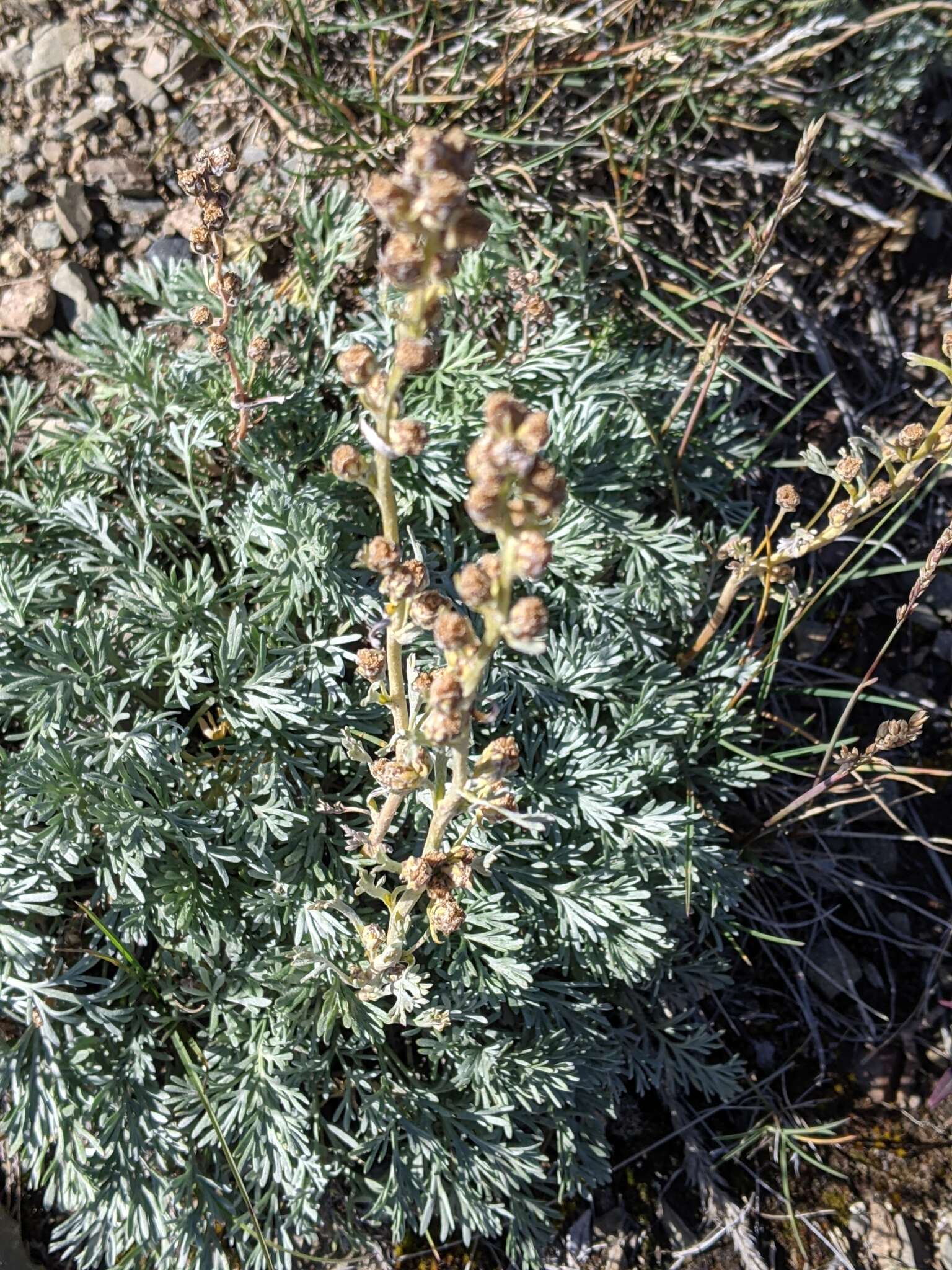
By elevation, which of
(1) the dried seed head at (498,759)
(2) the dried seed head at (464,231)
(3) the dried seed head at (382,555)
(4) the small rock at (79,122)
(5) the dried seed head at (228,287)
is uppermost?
(2) the dried seed head at (464,231)

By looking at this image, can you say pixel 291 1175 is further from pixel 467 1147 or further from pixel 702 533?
pixel 702 533

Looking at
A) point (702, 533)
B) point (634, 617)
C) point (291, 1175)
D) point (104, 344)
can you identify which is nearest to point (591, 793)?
point (634, 617)

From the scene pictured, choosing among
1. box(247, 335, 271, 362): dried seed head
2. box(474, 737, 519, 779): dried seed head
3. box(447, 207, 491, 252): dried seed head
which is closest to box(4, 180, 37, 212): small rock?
box(247, 335, 271, 362): dried seed head

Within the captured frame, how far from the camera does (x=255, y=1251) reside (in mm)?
2363

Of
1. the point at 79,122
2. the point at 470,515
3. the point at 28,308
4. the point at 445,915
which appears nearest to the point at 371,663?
the point at 470,515

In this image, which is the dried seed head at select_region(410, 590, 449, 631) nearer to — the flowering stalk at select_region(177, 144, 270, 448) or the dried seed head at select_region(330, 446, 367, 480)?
the dried seed head at select_region(330, 446, 367, 480)

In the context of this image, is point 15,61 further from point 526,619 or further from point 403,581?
point 526,619

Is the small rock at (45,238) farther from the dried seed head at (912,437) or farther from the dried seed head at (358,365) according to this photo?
the dried seed head at (912,437)

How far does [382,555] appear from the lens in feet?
4.54

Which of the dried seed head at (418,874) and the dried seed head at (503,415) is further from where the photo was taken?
the dried seed head at (418,874)

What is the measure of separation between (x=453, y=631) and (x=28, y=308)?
258 centimetres

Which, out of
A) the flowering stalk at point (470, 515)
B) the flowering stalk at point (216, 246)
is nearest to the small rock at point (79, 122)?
the flowering stalk at point (216, 246)

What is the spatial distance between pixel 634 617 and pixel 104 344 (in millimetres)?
1749

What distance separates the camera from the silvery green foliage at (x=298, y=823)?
2.33 m
